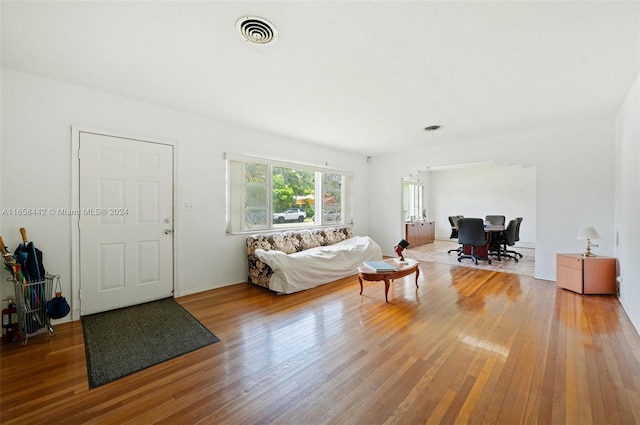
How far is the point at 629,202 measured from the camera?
2.83 metres

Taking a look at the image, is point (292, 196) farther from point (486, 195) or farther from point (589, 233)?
point (486, 195)

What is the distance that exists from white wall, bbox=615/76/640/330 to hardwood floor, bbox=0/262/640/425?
1.00 ft

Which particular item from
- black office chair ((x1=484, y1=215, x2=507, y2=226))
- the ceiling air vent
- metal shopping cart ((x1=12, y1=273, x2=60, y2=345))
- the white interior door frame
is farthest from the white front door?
black office chair ((x1=484, y1=215, x2=507, y2=226))

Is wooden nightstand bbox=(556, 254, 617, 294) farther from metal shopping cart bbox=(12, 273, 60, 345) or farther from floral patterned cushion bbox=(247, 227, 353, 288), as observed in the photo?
metal shopping cart bbox=(12, 273, 60, 345)

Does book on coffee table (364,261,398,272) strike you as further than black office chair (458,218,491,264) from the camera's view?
No

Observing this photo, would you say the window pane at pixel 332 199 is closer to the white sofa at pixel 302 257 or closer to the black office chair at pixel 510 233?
the white sofa at pixel 302 257

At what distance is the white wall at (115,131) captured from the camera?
8.19ft

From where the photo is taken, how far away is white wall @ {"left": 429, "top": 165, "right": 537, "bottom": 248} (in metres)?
7.57

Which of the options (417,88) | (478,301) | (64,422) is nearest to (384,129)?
(417,88)

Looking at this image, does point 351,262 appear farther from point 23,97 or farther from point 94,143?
point 23,97

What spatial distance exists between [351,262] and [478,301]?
1964 mm

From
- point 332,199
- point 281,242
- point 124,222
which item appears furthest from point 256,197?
point 332,199

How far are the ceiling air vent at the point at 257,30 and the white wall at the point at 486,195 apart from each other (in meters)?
7.67

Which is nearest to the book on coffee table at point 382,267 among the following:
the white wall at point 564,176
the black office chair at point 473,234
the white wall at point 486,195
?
the white wall at point 564,176
